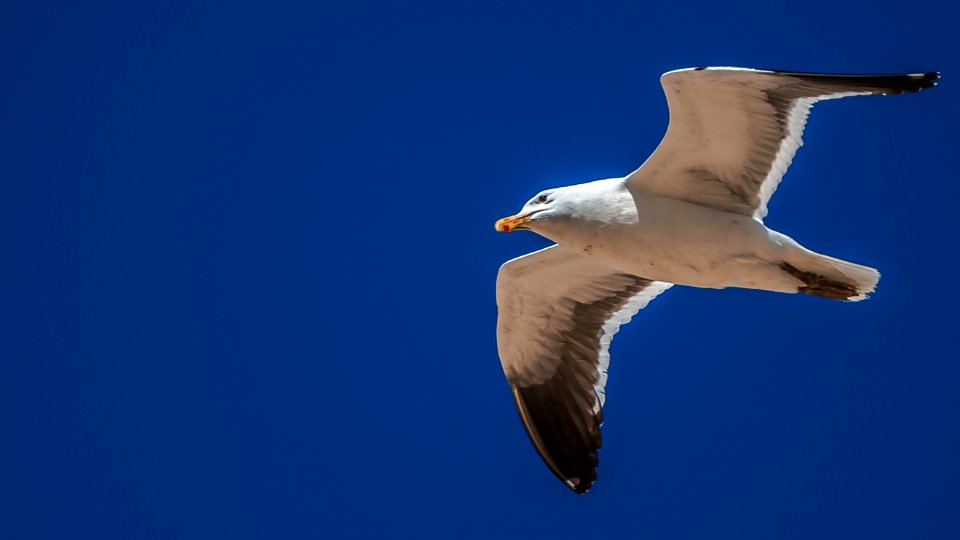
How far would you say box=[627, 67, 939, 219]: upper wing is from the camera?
8.63 metres

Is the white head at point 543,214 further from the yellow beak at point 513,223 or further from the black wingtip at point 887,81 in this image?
the black wingtip at point 887,81

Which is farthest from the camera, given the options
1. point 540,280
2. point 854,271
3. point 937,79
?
point 540,280

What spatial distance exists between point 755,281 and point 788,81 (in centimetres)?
134

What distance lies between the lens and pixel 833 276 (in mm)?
8969

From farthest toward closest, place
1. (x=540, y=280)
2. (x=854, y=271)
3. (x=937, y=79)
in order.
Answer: (x=540, y=280), (x=854, y=271), (x=937, y=79)

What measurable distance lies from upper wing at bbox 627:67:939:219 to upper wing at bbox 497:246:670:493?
1317mm

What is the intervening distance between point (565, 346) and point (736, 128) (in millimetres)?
2431

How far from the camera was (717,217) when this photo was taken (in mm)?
9227

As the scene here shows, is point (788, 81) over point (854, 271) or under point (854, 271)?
over

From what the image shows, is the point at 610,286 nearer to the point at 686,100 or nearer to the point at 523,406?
the point at 523,406

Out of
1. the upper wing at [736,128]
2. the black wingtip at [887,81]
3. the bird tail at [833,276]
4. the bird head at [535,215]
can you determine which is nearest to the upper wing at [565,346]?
the bird head at [535,215]

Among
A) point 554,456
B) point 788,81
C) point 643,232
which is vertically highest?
point 788,81

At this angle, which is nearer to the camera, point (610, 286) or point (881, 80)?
point (881, 80)

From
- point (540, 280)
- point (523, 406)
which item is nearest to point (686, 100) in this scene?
point (540, 280)
